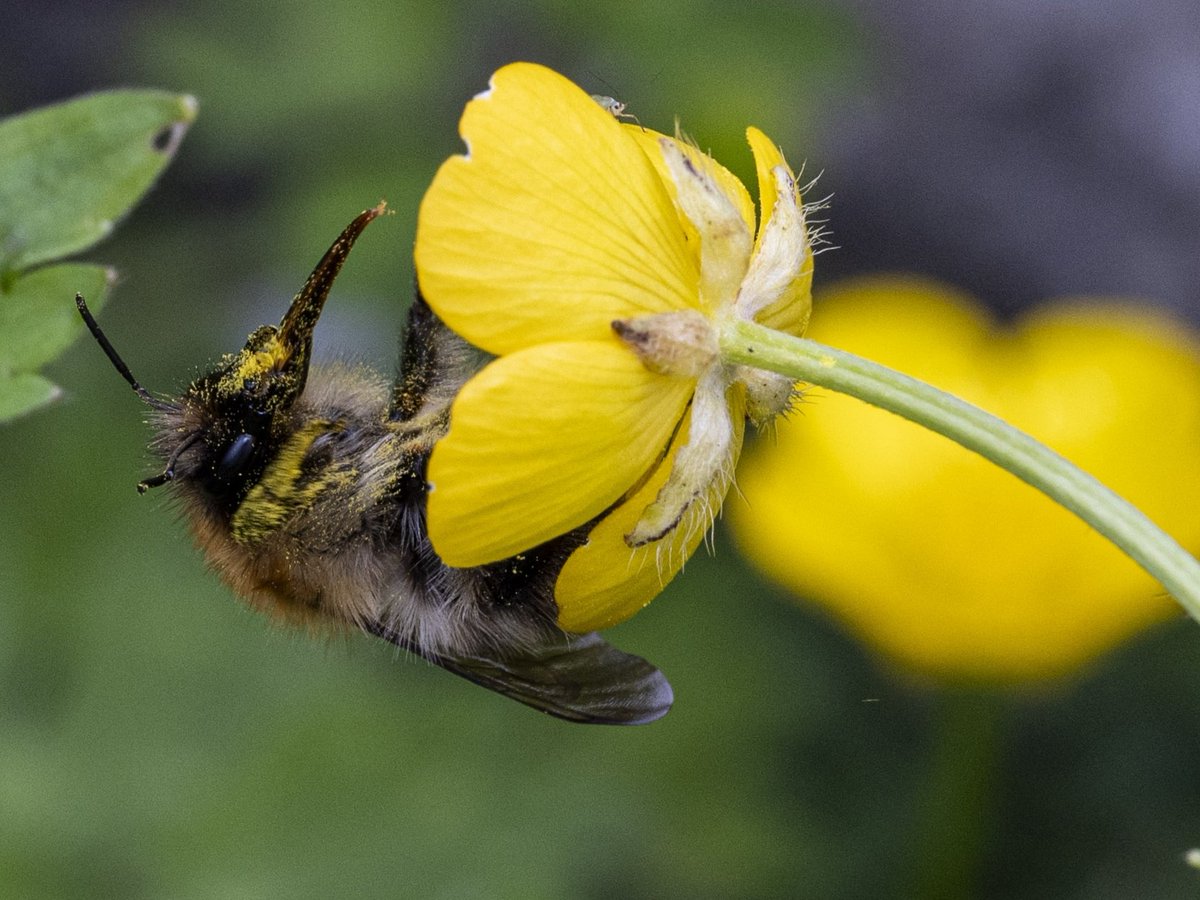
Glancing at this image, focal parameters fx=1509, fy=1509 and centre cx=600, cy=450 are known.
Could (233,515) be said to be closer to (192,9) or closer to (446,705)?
(446,705)

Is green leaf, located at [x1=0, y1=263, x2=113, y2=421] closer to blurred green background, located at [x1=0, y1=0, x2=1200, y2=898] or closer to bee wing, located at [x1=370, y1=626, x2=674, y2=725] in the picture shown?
bee wing, located at [x1=370, y1=626, x2=674, y2=725]

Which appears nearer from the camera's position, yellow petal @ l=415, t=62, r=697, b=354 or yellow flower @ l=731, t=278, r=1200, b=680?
yellow petal @ l=415, t=62, r=697, b=354

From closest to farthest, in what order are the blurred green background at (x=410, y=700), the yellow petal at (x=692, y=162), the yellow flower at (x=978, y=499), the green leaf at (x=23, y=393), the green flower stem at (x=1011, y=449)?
the green flower stem at (x=1011, y=449) < the yellow petal at (x=692, y=162) < the green leaf at (x=23, y=393) < the yellow flower at (x=978, y=499) < the blurred green background at (x=410, y=700)

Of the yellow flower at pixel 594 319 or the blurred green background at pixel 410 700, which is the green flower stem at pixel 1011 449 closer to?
the yellow flower at pixel 594 319

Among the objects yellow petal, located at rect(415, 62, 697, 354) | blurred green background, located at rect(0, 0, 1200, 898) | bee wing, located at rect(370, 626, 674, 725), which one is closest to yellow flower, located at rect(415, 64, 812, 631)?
yellow petal, located at rect(415, 62, 697, 354)

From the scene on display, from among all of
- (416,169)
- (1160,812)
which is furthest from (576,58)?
(1160,812)

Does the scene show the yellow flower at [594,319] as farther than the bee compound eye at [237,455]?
No

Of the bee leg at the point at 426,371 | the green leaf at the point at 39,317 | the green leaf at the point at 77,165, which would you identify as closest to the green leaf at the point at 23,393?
the green leaf at the point at 39,317
